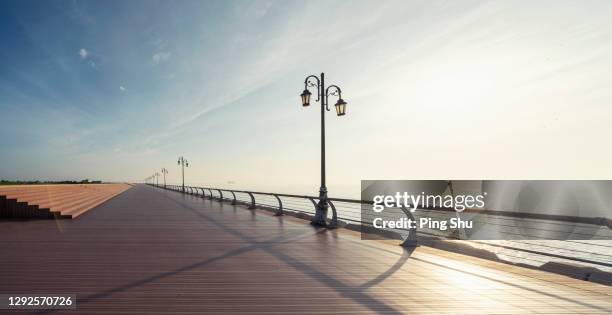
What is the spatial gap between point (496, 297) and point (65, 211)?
51.7ft

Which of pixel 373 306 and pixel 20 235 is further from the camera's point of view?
pixel 20 235

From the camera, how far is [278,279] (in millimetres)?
5434

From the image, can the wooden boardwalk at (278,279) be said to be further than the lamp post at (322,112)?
No

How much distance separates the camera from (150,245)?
8.23m

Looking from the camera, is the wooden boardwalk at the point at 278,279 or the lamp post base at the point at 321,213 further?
the lamp post base at the point at 321,213

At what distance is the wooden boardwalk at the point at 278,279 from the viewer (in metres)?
4.34

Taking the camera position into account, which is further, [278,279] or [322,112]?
[322,112]

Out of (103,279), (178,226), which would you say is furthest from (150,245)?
(178,226)

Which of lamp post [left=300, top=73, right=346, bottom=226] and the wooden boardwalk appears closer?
the wooden boardwalk

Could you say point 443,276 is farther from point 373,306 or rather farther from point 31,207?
point 31,207

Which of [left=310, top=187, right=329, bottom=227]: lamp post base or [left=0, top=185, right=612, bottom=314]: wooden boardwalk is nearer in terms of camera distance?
[left=0, top=185, right=612, bottom=314]: wooden boardwalk

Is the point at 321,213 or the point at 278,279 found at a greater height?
the point at 321,213

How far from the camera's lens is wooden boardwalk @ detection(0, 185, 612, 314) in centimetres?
434

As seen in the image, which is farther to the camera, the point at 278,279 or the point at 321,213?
the point at 321,213
